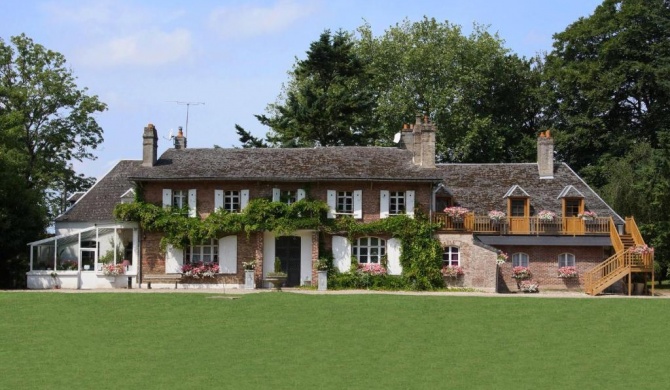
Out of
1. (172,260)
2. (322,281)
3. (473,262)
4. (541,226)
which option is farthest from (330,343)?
(541,226)

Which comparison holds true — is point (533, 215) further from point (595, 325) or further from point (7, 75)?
point (7, 75)

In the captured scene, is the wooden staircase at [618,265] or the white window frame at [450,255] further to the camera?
the white window frame at [450,255]

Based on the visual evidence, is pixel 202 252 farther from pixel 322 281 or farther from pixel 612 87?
pixel 612 87

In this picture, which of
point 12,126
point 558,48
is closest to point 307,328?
point 12,126

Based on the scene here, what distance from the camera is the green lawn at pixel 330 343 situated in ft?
56.2

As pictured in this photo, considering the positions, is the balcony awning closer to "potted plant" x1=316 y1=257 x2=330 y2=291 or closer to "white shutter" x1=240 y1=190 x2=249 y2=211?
"potted plant" x1=316 y1=257 x2=330 y2=291

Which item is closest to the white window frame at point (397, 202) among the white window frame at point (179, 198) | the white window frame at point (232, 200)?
the white window frame at point (232, 200)

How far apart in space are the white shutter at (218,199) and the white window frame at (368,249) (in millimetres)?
5542

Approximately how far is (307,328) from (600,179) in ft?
112

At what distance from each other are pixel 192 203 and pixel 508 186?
1385cm

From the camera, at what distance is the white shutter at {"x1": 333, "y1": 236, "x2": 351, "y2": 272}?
128 feet

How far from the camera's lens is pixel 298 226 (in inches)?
1524

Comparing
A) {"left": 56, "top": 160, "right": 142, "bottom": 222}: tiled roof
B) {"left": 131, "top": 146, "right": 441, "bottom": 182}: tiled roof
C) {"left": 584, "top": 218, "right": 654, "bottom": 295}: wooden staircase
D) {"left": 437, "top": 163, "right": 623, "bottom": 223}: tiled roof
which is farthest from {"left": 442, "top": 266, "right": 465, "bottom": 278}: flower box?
{"left": 56, "top": 160, "right": 142, "bottom": 222}: tiled roof

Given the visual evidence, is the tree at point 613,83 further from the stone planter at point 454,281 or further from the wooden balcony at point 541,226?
the stone planter at point 454,281
